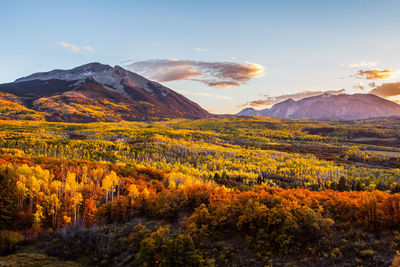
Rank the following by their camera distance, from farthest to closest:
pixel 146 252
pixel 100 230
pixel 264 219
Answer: pixel 100 230 < pixel 264 219 < pixel 146 252

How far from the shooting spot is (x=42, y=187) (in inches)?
2034

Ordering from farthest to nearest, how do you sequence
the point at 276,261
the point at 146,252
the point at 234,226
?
the point at 234,226 < the point at 146,252 < the point at 276,261

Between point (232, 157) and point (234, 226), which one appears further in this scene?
point (232, 157)

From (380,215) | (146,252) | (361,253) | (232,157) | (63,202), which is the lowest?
(232,157)

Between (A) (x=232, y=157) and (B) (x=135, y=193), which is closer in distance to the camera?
(B) (x=135, y=193)

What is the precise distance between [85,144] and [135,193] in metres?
167

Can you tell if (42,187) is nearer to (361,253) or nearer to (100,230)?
(100,230)

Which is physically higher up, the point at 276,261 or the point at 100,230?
the point at 276,261

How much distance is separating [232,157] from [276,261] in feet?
569

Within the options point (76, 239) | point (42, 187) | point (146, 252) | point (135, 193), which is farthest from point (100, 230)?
point (42, 187)

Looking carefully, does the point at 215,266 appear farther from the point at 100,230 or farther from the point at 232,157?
the point at 232,157

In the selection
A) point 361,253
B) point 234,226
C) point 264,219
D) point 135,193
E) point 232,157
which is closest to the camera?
point 361,253

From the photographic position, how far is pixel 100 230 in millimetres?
32500

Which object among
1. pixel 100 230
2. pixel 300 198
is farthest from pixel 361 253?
pixel 100 230
